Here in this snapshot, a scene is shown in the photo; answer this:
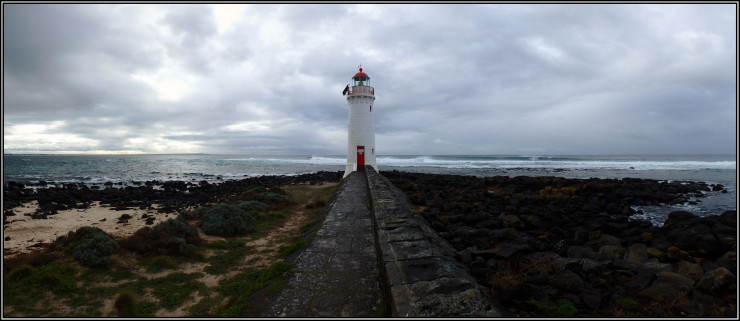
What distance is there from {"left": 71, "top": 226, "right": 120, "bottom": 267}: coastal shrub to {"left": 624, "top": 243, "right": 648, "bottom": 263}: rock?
7955 millimetres

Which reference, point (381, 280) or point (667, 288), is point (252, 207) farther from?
point (667, 288)

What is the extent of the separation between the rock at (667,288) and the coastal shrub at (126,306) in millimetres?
5346

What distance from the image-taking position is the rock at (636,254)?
483 cm

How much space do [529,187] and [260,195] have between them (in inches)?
504

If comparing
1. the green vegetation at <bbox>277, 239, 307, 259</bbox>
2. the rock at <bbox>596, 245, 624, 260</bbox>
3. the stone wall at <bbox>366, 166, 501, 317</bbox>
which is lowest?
the green vegetation at <bbox>277, 239, 307, 259</bbox>

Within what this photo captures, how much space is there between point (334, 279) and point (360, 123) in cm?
1489

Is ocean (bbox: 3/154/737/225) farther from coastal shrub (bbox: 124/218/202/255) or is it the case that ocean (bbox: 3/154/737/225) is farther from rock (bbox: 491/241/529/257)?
coastal shrub (bbox: 124/218/202/255)

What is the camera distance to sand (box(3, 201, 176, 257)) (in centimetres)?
644

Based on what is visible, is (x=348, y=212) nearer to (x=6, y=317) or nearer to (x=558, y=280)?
(x=558, y=280)

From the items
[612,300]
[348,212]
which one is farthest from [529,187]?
[612,300]

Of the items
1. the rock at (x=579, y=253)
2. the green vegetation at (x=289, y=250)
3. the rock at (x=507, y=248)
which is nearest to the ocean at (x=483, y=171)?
the rock at (x=579, y=253)

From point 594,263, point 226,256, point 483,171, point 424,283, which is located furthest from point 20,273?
point 483,171

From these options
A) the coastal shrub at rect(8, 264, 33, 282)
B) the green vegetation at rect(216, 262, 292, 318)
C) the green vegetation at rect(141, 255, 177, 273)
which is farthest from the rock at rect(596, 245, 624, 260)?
the coastal shrub at rect(8, 264, 33, 282)

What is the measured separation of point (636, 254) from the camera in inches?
195
